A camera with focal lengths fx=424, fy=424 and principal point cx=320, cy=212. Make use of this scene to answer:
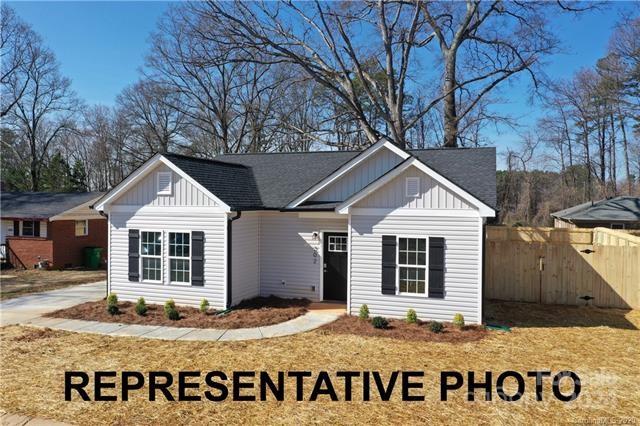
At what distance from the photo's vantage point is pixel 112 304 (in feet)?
38.7

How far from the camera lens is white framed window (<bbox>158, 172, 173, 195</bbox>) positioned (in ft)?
39.9

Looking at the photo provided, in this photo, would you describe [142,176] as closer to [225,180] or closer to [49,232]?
[225,180]

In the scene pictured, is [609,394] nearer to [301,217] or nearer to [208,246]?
[301,217]

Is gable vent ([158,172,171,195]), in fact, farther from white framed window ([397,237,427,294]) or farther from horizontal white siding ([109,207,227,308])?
white framed window ([397,237,427,294])

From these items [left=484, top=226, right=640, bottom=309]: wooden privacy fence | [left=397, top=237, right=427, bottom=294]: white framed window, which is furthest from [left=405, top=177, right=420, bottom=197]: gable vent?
[left=484, top=226, right=640, bottom=309]: wooden privacy fence

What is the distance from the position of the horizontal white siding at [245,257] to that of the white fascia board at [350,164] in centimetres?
138

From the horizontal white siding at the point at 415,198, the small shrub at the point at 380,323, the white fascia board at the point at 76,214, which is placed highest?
the horizontal white siding at the point at 415,198

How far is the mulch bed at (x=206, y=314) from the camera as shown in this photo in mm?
10625

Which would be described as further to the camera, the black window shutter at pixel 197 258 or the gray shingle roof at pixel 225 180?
the gray shingle roof at pixel 225 180

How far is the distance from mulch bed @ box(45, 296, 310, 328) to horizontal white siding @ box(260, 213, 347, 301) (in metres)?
0.49

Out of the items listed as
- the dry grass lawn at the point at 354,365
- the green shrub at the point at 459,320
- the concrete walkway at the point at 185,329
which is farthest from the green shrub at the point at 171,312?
the green shrub at the point at 459,320

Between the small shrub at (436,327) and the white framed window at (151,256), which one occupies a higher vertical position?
the white framed window at (151,256)

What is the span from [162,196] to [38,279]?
9877mm

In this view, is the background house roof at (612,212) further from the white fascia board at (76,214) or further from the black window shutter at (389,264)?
the white fascia board at (76,214)
